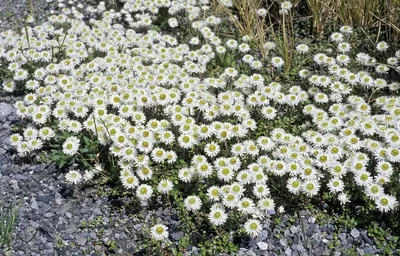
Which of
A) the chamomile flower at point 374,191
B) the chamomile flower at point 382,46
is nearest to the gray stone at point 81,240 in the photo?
the chamomile flower at point 374,191

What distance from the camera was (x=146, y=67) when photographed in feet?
16.4

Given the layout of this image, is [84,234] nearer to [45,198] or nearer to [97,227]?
[97,227]

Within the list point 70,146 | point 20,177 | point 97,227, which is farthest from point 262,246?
point 20,177

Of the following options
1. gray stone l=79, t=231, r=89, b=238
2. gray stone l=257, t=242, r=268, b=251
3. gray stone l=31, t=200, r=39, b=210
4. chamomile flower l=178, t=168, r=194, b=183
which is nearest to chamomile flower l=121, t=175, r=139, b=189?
chamomile flower l=178, t=168, r=194, b=183

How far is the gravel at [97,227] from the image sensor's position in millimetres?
3807

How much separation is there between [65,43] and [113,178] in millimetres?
1714

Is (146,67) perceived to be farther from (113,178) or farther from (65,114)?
(113,178)

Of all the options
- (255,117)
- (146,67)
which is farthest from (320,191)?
(146,67)

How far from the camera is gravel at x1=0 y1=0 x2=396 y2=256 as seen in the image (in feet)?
12.5

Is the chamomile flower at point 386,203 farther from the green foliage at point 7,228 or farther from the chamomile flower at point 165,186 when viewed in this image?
the green foliage at point 7,228

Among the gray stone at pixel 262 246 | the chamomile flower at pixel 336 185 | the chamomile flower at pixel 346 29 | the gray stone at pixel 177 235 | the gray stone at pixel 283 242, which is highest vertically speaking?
the chamomile flower at pixel 346 29

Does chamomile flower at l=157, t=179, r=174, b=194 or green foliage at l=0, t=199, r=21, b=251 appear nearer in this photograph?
green foliage at l=0, t=199, r=21, b=251

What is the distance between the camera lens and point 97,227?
13.0ft

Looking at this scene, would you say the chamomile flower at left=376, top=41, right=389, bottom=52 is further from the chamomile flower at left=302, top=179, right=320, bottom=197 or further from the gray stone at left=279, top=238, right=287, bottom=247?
the gray stone at left=279, top=238, right=287, bottom=247
